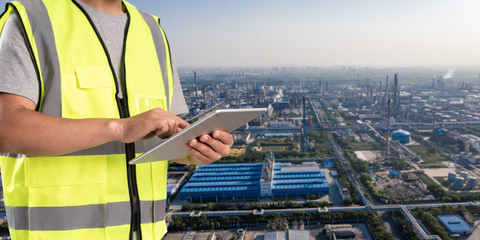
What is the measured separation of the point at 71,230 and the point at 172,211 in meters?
4.36

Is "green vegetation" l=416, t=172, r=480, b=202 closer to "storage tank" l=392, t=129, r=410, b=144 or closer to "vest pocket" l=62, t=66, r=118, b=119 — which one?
"storage tank" l=392, t=129, r=410, b=144

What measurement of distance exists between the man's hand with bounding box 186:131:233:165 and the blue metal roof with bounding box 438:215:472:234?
4373 mm

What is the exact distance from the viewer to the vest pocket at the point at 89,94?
290mm

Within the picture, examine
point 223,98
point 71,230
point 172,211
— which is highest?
point 71,230

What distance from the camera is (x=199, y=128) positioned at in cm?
28

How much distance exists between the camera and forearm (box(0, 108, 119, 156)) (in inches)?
9.3

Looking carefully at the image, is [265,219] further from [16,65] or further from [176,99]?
[16,65]

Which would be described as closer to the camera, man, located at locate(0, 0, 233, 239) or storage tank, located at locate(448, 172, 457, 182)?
man, located at locate(0, 0, 233, 239)

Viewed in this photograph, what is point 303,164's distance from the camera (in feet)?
20.0

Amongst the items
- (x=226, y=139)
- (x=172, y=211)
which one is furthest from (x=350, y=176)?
(x=226, y=139)

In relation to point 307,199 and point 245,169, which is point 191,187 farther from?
point 307,199

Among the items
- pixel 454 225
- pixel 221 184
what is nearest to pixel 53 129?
pixel 454 225

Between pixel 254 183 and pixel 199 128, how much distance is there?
4796mm

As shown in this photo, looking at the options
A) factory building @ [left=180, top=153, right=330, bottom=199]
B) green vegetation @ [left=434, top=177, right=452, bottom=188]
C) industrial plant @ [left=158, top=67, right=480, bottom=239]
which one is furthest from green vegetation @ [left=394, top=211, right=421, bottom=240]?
green vegetation @ [left=434, top=177, right=452, bottom=188]
